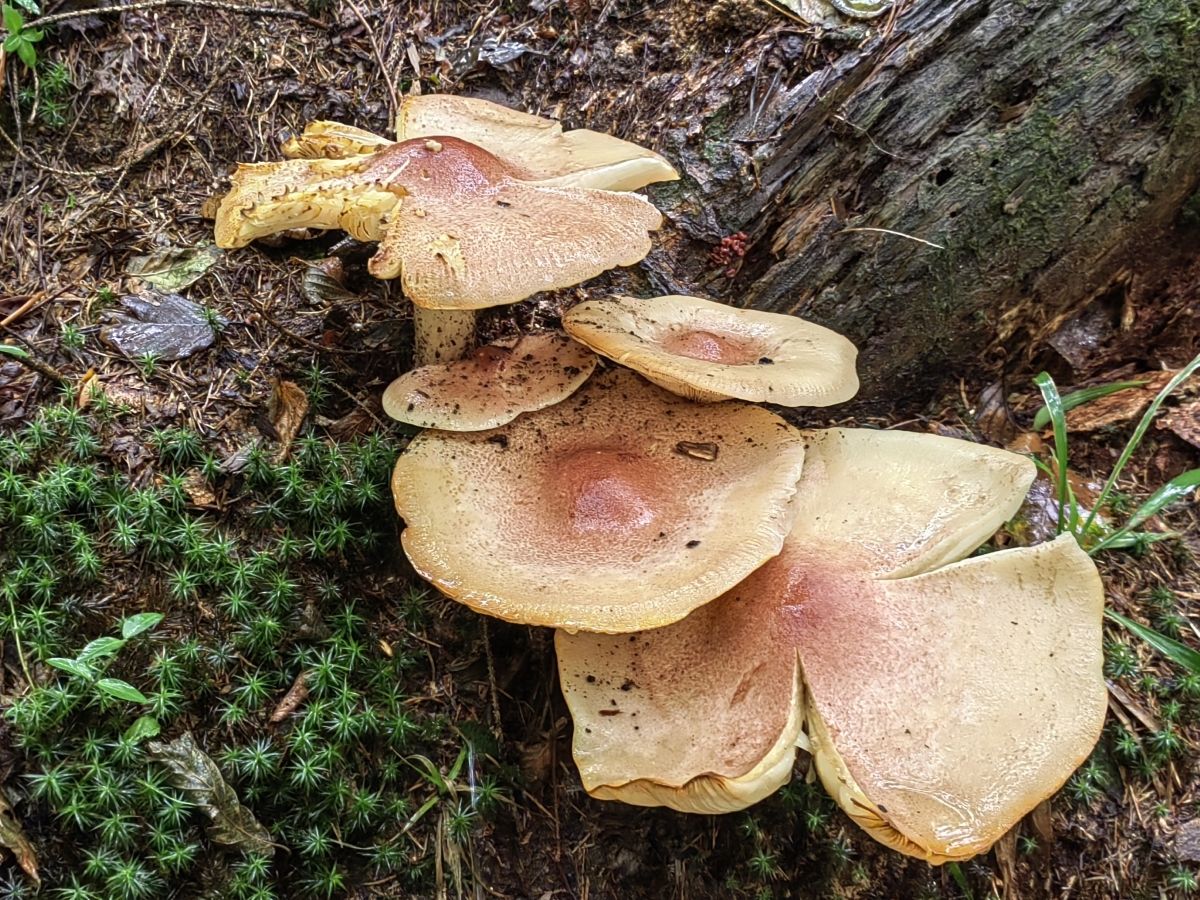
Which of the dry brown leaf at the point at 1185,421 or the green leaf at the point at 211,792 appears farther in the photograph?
the dry brown leaf at the point at 1185,421

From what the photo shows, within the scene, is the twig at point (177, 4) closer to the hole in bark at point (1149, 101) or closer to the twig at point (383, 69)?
the twig at point (383, 69)

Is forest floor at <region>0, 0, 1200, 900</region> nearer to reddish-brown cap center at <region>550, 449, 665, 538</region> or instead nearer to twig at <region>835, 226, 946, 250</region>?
reddish-brown cap center at <region>550, 449, 665, 538</region>

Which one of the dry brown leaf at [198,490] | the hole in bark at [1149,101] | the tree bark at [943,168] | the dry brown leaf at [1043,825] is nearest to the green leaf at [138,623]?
the dry brown leaf at [198,490]

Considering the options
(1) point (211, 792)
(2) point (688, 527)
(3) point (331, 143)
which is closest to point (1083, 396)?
(2) point (688, 527)

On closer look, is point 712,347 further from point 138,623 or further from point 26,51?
point 26,51

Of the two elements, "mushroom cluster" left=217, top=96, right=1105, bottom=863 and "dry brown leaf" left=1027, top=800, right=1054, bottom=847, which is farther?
"dry brown leaf" left=1027, top=800, right=1054, bottom=847

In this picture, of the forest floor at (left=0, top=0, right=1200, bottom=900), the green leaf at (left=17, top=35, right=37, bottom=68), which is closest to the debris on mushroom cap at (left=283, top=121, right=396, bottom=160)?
the forest floor at (left=0, top=0, right=1200, bottom=900)
